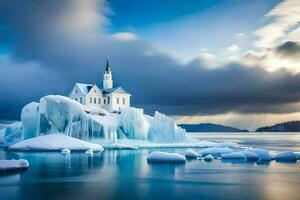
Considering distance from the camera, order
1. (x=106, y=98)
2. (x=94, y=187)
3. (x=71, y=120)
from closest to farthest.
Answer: (x=94, y=187) → (x=71, y=120) → (x=106, y=98)

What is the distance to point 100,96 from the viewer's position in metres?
65.0

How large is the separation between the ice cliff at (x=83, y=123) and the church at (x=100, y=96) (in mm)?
9384

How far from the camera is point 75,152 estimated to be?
43.3 metres

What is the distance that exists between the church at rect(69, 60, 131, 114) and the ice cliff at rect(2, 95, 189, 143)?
938cm

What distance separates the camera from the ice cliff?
47.7 m

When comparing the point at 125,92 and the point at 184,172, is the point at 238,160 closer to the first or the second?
the point at 184,172

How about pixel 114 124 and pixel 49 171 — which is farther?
pixel 114 124

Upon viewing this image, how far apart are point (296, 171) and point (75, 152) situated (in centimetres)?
2376

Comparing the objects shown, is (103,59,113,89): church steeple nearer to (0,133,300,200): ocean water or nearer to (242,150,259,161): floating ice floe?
(242,150,259,161): floating ice floe

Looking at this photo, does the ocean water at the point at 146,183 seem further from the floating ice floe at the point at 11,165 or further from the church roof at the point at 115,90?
the church roof at the point at 115,90

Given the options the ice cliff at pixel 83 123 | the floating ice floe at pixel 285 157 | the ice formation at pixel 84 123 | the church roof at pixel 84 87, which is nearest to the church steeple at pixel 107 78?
the church roof at pixel 84 87

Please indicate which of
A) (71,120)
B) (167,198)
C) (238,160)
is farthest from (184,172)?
(71,120)

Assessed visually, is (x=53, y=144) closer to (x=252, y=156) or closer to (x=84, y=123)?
(x=84, y=123)

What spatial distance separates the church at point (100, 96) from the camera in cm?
6328
